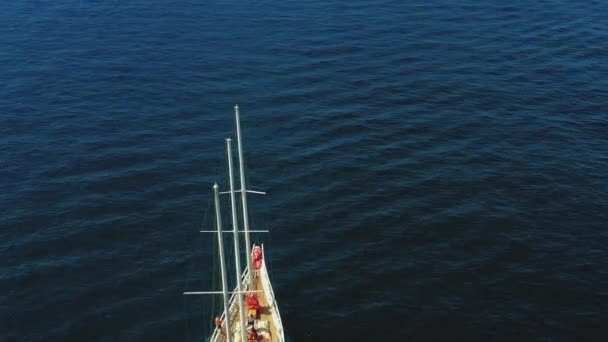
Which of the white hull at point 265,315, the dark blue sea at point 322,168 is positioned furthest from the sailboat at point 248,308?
the dark blue sea at point 322,168

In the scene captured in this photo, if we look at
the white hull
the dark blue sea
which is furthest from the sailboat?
the dark blue sea

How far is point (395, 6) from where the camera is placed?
168 meters

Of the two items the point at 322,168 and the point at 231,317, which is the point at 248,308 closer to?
the point at 231,317

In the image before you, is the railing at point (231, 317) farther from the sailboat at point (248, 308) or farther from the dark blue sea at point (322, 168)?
the dark blue sea at point (322, 168)

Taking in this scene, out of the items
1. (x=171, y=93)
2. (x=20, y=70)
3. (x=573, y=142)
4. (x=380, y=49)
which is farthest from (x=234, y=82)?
(x=573, y=142)

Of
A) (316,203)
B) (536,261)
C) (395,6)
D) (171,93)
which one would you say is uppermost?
(395,6)

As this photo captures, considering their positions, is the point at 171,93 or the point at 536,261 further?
the point at 171,93

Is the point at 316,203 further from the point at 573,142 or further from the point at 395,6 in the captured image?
the point at 395,6

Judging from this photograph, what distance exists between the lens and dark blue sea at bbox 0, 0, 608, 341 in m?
76.6

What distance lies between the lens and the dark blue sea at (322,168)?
76625 mm

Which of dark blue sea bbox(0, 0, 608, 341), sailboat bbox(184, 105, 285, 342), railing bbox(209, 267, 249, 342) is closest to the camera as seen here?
sailboat bbox(184, 105, 285, 342)

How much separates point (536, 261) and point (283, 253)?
30.7 meters

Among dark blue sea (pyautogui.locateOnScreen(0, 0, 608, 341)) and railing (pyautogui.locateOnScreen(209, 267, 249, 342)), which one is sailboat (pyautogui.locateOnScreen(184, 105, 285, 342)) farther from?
dark blue sea (pyautogui.locateOnScreen(0, 0, 608, 341))

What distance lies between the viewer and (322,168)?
10256 cm
